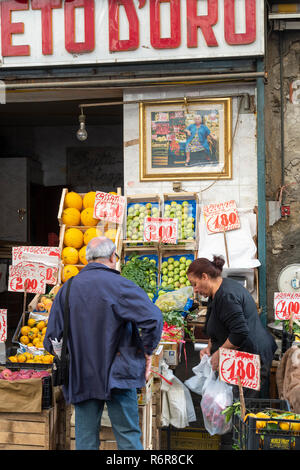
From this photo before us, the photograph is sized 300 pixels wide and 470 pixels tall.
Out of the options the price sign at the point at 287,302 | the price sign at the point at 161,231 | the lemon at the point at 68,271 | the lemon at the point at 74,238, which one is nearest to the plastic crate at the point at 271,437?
the price sign at the point at 287,302

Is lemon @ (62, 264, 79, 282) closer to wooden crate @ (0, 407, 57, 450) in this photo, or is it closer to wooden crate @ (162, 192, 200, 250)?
wooden crate @ (162, 192, 200, 250)

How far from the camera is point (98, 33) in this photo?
7234 mm

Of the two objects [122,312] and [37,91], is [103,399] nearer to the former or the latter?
A: [122,312]

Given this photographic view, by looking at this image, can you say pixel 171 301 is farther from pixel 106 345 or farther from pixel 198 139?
pixel 198 139

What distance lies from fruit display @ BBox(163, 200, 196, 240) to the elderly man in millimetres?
3348

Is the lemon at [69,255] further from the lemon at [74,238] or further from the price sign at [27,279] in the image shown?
the price sign at [27,279]

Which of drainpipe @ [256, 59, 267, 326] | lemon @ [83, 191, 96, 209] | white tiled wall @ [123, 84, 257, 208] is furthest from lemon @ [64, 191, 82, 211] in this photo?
drainpipe @ [256, 59, 267, 326]

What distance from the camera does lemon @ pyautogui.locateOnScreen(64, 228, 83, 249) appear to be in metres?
7.05

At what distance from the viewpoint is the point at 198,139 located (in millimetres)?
7324

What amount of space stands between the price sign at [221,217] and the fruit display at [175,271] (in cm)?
50

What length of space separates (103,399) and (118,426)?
27cm

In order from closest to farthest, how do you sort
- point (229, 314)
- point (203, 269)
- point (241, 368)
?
point (241, 368), point (229, 314), point (203, 269)

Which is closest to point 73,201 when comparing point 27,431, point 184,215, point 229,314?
point 184,215

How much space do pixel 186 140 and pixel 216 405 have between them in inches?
152
